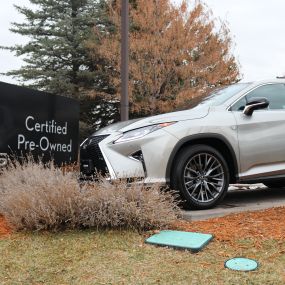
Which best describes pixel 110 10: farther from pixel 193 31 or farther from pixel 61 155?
pixel 61 155

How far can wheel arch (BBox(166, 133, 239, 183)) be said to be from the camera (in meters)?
5.55

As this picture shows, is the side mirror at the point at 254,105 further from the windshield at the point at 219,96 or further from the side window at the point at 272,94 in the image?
the windshield at the point at 219,96

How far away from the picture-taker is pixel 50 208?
15.3 ft

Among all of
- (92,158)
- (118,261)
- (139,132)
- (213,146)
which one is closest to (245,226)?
(213,146)

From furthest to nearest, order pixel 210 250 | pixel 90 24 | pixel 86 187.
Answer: pixel 90 24
pixel 86 187
pixel 210 250

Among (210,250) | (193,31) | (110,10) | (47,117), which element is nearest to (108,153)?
(210,250)

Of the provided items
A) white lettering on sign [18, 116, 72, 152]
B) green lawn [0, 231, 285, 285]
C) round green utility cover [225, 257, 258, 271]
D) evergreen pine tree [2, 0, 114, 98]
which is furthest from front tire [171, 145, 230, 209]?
evergreen pine tree [2, 0, 114, 98]

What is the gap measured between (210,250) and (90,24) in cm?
2094

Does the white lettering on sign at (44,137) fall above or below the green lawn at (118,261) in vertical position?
above

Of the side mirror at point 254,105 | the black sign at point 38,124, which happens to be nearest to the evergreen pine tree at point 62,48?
the black sign at point 38,124

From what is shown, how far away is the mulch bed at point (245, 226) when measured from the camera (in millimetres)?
4441

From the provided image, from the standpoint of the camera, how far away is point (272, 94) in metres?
6.56

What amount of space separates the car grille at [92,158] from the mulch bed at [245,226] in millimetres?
1217

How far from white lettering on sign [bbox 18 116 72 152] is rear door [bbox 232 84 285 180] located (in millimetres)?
3285
